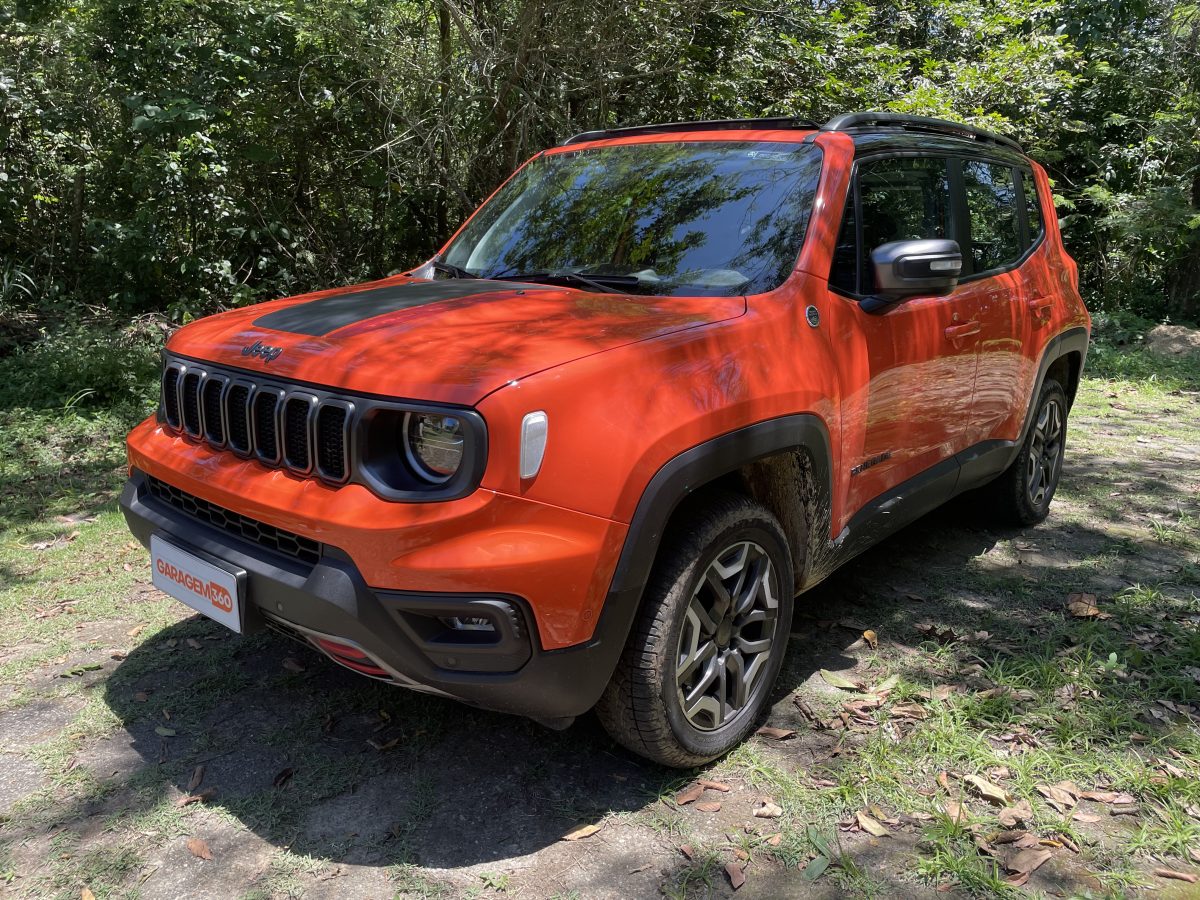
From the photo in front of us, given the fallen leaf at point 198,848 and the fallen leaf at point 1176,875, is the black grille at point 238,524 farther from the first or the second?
the fallen leaf at point 1176,875

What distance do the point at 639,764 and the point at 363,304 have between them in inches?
64.7

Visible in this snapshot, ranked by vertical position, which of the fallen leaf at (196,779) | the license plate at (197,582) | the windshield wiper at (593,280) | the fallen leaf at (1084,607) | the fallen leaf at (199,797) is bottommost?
the fallen leaf at (1084,607)

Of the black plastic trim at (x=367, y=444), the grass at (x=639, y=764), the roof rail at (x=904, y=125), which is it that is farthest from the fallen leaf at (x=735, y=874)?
the roof rail at (x=904, y=125)

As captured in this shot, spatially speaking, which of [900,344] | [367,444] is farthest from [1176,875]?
Answer: [367,444]

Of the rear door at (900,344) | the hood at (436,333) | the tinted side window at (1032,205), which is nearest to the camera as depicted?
the hood at (436,333)

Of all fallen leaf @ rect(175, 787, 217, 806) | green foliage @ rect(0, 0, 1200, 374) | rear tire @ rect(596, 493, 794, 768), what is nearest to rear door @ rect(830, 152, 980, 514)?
rear tire @ rect(596, 493, 794, 768)

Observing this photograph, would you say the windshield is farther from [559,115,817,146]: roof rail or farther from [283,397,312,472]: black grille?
[283,397,312,472]: black grille

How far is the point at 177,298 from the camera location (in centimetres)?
851

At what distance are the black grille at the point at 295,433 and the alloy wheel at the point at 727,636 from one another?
1.09 m

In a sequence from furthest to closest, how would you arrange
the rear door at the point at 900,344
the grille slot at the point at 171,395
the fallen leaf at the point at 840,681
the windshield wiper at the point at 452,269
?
the windshield wiper at the point at 452,269
the fallen leaf at the point at 840,681
the rear door at the point at 900,344
the grille slot at the point at 171,395

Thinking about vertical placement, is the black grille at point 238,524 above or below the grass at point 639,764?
above

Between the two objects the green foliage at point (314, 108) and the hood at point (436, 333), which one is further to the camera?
the green foliage at point (314, 108)

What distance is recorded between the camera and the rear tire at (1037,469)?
455cm

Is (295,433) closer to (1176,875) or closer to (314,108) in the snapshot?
(1176,875)
